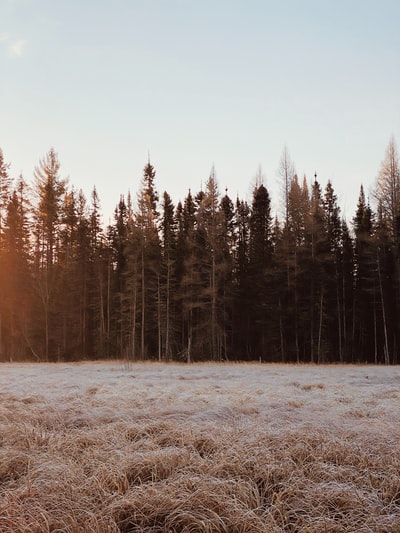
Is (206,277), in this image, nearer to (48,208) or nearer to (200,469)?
A: (48,208)

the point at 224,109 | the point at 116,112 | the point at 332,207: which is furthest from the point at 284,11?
the point at 332,207

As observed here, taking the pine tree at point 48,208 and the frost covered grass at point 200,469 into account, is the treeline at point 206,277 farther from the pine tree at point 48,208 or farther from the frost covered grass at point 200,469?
the frost covered grass at point 200,469

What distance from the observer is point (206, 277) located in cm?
2712

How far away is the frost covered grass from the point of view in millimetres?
2654

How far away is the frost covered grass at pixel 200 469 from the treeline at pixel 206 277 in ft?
64.1

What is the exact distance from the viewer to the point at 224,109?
48.9ft

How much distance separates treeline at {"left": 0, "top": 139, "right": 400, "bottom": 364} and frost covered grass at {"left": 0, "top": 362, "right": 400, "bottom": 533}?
19527mm

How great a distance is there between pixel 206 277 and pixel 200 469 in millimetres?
23632

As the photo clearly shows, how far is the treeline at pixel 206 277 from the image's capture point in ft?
87.7

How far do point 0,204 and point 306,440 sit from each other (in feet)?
89.9

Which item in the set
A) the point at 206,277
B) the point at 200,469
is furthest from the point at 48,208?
the point at 200,469

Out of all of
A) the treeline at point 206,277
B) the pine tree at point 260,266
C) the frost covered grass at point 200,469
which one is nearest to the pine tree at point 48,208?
the treeline at point 206,277

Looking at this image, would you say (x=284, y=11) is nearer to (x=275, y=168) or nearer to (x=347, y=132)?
(x=347, y=132)

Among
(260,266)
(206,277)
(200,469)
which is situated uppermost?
(260,266)
